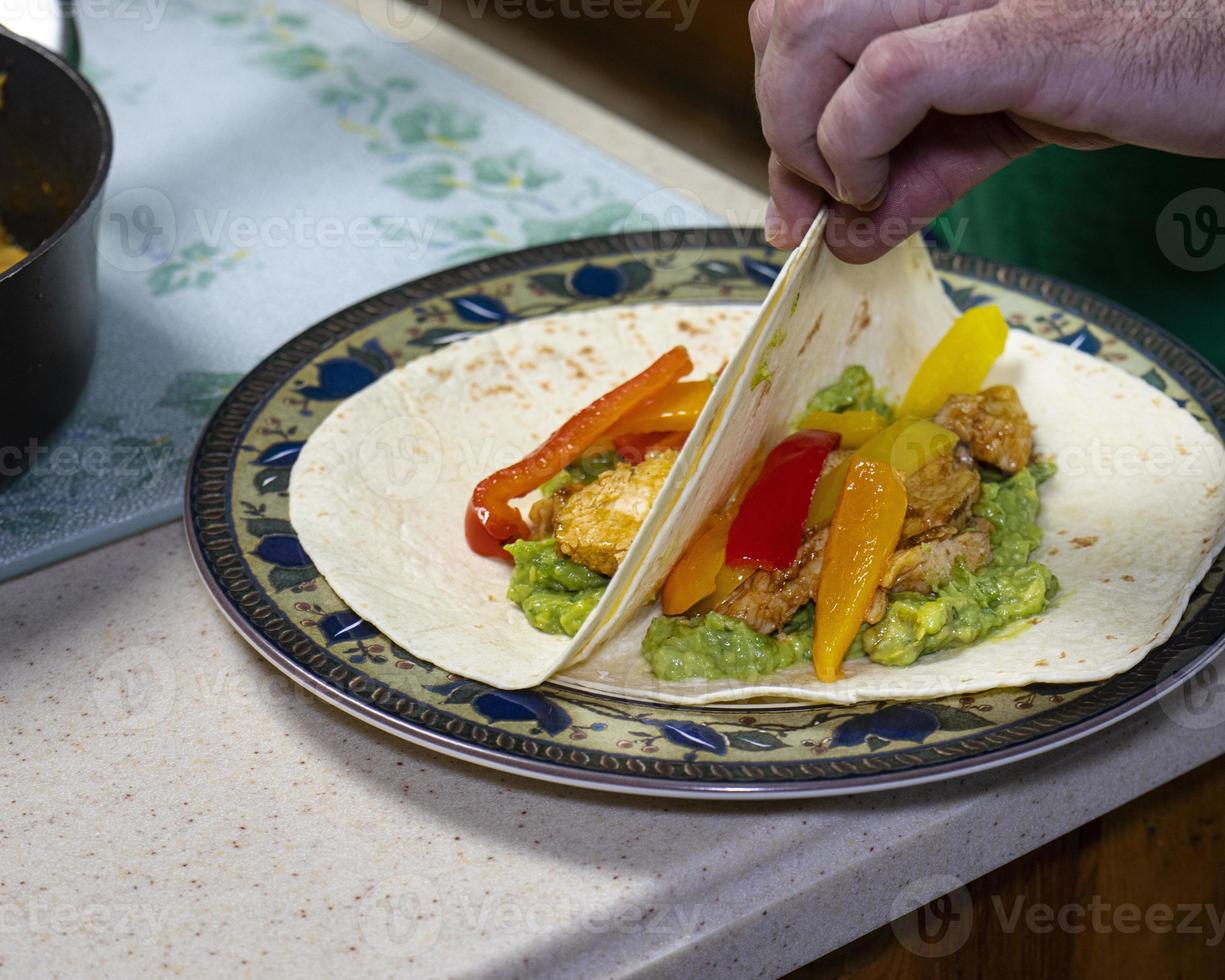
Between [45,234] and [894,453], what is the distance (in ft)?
5.46

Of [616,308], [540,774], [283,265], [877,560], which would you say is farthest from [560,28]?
[540,774]

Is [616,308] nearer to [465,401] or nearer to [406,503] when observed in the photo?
[465,401]

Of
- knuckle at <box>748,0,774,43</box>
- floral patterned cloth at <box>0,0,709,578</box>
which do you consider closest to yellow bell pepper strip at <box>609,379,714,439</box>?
knuckle at <box>748,0,774,43</box>

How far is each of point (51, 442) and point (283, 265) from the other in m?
0.74

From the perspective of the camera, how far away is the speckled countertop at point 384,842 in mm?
1504

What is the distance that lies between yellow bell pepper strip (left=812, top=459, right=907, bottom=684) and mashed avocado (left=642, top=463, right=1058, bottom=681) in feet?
0.13

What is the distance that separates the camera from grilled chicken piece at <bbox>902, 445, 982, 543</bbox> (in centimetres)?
196

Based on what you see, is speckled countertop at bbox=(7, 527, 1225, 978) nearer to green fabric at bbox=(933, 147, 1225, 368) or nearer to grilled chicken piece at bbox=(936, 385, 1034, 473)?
grilled chicken piece at bbox=(936, 385, 1034, 473)

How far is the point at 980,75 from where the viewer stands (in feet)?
4.92

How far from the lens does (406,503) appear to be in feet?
6.84

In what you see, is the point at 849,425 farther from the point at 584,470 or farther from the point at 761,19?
the point at 761,19

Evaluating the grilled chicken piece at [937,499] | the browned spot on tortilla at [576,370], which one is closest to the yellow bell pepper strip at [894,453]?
the grilled chicken piece at [937,499]

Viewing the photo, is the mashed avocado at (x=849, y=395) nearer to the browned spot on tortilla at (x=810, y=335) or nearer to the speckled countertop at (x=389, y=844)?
the browned spot on tortilla at (x=810, y=335)

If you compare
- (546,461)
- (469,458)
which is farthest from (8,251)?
(546,461)
